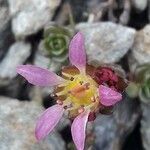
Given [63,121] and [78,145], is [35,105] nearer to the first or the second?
[63,121]

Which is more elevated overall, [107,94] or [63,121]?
[107,94]

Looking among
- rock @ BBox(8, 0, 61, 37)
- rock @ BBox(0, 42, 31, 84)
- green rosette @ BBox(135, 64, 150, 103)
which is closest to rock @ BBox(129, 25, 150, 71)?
green rosette @ BBox(135, 64, 150, 103)

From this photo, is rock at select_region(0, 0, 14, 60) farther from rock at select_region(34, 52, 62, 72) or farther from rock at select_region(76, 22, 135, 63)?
rock at select_region(76, 22, 135, 63)

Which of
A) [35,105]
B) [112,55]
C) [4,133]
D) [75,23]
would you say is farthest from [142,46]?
[4,133]

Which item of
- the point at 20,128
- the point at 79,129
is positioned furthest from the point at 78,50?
the point at 20,128

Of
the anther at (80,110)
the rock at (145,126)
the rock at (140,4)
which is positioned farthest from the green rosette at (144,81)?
the anther at (80,110)

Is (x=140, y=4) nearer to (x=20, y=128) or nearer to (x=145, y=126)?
(x=145, y=126)
